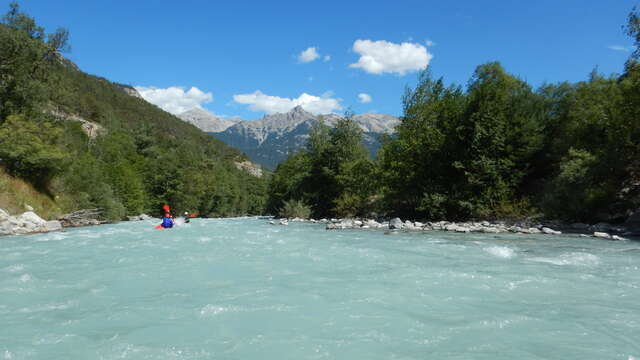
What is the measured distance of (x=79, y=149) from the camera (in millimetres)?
51969

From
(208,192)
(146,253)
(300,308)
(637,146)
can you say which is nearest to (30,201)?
(146,253)

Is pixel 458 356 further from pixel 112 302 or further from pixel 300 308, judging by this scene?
pixel 112 302

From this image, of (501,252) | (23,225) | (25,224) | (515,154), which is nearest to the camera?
(501,252)

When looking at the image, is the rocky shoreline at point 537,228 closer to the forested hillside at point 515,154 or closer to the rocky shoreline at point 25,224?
the forested hillside at point 515,154

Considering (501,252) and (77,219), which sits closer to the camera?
(501,252)

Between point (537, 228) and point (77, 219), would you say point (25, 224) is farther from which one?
point (537, 228)

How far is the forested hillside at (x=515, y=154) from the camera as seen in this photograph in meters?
19.3

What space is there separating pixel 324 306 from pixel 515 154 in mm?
23501

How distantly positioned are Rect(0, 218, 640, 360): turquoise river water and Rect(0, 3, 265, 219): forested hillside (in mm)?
22212

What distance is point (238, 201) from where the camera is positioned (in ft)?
281

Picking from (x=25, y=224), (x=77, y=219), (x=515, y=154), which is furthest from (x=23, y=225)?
(x=515, y=154)

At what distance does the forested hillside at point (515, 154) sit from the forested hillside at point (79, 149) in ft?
82.2

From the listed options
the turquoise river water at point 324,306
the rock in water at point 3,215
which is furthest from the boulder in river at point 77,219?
the turquoise river water at point 324,306

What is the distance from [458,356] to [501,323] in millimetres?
1368
